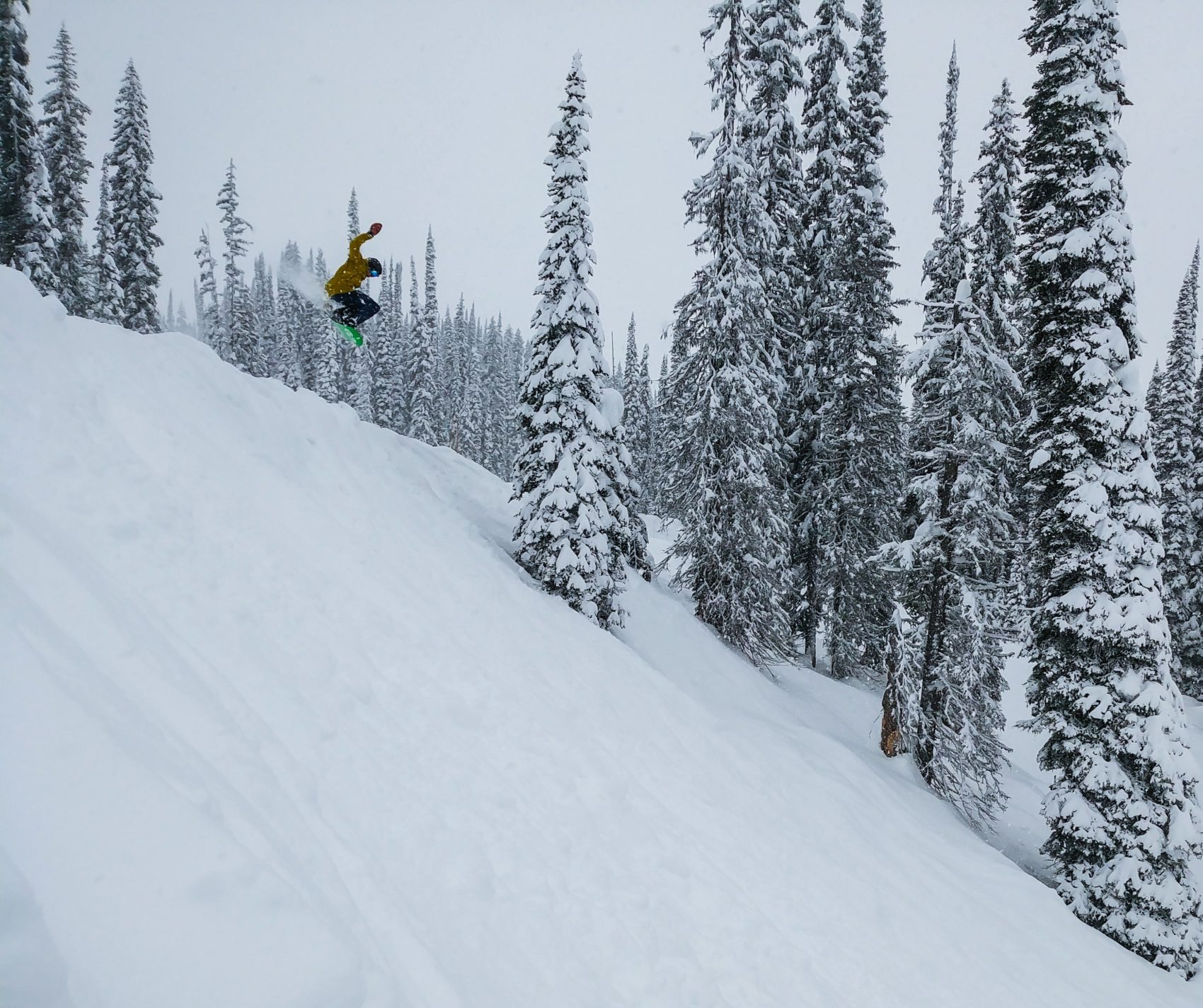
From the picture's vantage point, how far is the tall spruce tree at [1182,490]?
105ft

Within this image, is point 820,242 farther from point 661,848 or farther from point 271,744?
point 271,744

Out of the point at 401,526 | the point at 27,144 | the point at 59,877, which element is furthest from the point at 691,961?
the point at 27,144

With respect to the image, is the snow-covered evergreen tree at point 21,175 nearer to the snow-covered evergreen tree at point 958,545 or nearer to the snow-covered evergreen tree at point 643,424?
the snow-covered evergreen tree at point 958,545

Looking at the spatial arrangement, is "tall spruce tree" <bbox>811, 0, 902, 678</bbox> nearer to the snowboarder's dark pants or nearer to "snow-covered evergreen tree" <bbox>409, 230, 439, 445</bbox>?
the snowboarder's dark pants

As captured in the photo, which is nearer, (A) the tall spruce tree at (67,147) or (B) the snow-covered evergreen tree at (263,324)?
(A) the tall spruce tree at (67,147)

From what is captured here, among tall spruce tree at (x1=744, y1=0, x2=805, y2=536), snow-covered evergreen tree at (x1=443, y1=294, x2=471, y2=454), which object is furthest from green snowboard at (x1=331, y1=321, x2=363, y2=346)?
snow-covered evergreen tree at (x1=443, y1=294, x2=471, y2=454)

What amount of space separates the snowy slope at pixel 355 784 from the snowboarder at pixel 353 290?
7.09 feet

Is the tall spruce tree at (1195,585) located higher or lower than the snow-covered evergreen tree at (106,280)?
lower

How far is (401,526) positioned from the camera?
1171cm

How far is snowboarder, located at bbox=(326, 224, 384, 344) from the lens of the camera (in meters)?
12.1

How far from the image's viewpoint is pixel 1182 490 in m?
32.1

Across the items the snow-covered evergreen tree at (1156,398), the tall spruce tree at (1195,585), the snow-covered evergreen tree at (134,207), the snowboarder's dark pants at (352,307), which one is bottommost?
the tall spruce tree at (1195,585)

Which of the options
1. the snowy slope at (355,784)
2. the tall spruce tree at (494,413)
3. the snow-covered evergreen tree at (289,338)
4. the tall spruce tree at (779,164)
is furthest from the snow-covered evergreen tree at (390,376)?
the snowy slope at (355,784)

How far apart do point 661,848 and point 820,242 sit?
68.0 ft
